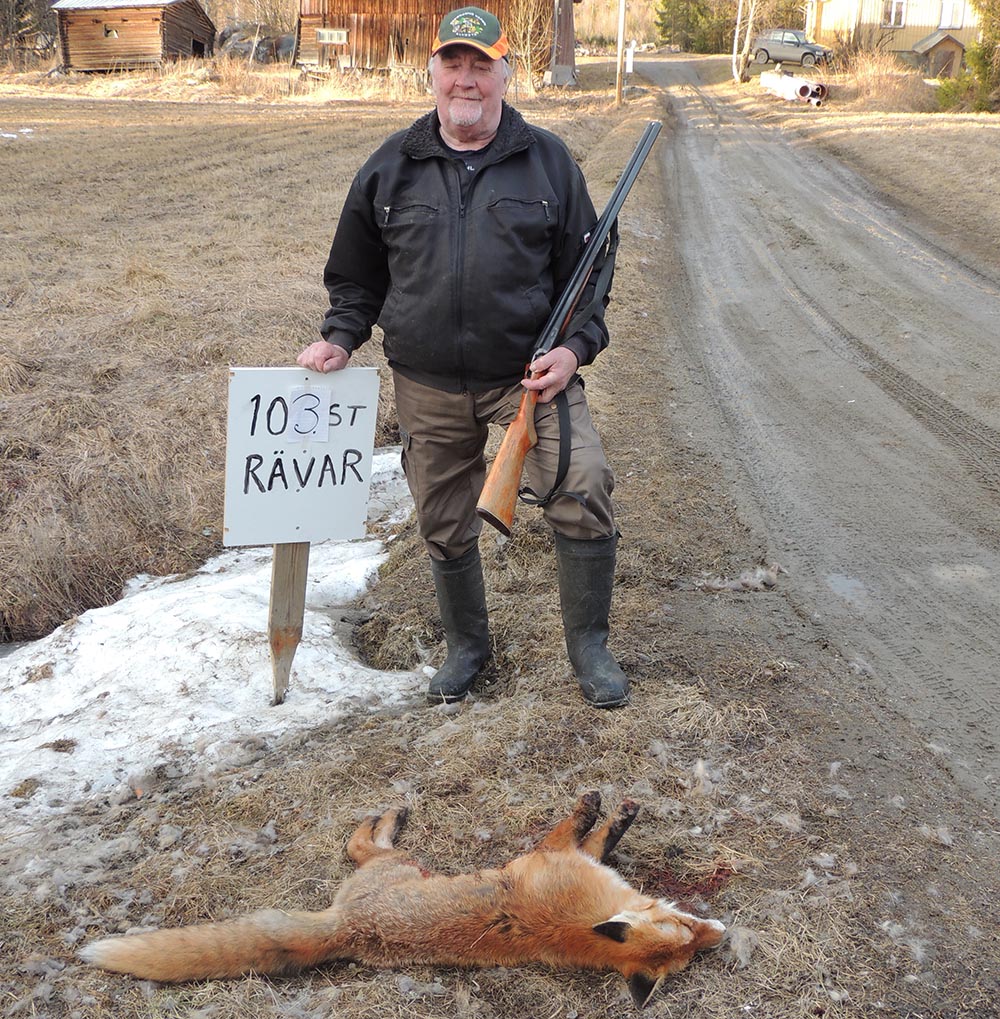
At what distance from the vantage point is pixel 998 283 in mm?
10852

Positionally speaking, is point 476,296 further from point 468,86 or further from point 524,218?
point 468,86

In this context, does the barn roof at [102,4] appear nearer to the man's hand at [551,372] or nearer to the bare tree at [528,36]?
the bare tree at [528,36]

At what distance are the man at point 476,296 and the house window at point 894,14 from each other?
49.4 meters

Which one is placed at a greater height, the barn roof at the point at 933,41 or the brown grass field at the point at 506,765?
the barn roof at the point at 933,41

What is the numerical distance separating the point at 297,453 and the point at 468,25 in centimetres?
163

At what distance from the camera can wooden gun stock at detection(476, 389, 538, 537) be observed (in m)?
3.38

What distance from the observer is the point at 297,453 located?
383 cm

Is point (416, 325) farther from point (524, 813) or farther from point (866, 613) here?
point (866, 613)

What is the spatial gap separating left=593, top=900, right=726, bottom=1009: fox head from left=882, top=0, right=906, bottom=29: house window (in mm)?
50897

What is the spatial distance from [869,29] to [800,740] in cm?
4810

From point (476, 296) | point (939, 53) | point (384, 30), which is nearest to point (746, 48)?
point (939, 53)

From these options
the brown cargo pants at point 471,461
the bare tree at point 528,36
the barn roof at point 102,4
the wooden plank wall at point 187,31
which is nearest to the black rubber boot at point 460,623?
the brown cargo pants at point 471,461

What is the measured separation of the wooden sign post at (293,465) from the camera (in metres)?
3.70

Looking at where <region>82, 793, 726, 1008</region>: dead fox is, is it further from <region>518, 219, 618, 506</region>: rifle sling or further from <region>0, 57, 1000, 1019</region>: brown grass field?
<region>518, 219, 618, 506</region>: rifle sling
